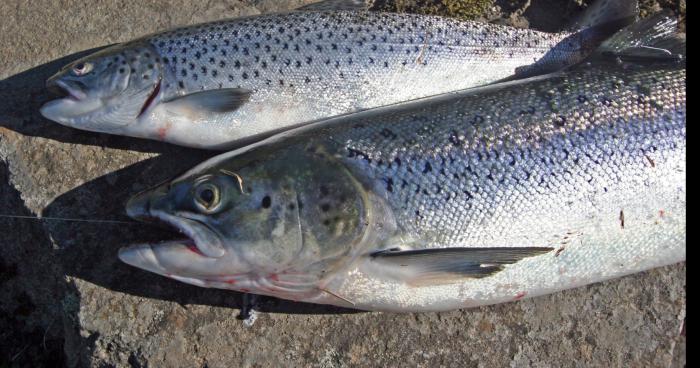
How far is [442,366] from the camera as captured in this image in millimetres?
2594

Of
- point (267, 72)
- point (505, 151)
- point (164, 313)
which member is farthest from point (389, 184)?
point (164, 313)

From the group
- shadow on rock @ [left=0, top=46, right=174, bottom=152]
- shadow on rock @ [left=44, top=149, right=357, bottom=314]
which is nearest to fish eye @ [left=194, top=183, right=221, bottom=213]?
shadow on rock @ [left=44, top=149, right=357, bottom=314]

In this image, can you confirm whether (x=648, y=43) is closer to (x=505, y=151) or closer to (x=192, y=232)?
(x=505, y=151)

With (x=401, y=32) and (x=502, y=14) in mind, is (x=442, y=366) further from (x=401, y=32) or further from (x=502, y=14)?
(x=502, y=14)

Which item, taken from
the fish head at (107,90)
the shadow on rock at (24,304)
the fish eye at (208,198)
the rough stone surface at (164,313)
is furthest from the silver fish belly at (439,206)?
the shadow on rock at (24,304)

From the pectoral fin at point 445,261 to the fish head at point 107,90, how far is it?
4.68 ft

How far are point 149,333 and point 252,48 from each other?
143 cm

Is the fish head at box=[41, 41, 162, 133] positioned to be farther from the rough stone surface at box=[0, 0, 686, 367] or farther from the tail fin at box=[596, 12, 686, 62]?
the tail fin at box=[596, 12, 686, 62]

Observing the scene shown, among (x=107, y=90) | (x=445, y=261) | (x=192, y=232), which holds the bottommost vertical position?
(x=445, y=261)

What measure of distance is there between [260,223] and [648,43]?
213 cm

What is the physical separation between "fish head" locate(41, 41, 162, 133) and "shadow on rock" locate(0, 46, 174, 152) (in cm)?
11

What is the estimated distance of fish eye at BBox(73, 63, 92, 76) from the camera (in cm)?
283

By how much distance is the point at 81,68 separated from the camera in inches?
112

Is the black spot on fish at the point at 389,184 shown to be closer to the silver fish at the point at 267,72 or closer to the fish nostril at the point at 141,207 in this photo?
the silver fish at the point at 267,72
